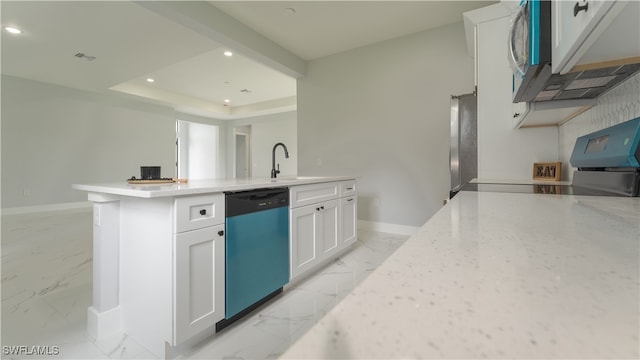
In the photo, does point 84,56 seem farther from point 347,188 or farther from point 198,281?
point 198,281

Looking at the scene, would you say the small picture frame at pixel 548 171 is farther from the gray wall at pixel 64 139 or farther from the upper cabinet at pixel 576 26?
the gray wall at pixel 64 139

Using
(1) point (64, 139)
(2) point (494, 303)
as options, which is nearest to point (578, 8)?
(2) point (494, 303)

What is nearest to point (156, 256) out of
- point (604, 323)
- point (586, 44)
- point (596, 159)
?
point (604, 323)

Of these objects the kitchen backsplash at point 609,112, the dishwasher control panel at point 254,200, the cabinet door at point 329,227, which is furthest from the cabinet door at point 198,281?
the kitchen backsplash at point 609,112

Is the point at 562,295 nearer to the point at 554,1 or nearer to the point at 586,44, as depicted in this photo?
the point at 586,44

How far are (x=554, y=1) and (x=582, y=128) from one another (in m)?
1.01

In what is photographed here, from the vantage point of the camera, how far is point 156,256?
125 centimetres

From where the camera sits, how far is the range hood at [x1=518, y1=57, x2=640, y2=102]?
82 cm

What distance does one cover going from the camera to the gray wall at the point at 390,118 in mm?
3232

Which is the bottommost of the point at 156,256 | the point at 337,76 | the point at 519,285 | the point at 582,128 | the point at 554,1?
the point at 156,256

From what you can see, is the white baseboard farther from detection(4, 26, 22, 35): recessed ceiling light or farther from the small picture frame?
detection(4, 26, 22, 35): recessed ceiling light

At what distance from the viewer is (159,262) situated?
4.04ft

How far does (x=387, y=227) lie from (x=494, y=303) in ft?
11.6

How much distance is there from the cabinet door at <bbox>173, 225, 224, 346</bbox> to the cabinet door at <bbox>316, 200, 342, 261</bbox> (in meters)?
0.97
